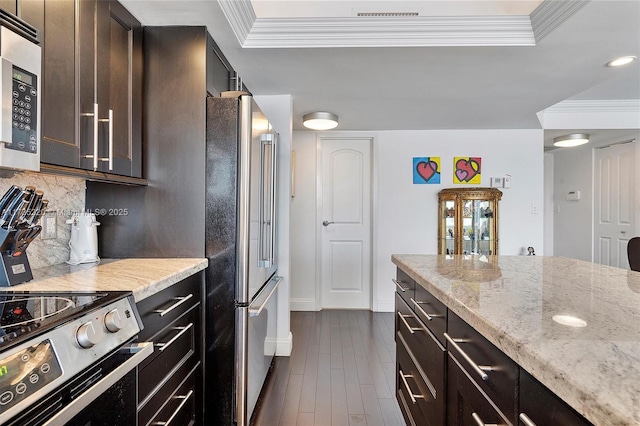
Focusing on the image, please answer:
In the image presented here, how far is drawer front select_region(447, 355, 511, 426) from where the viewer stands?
0.87 meters

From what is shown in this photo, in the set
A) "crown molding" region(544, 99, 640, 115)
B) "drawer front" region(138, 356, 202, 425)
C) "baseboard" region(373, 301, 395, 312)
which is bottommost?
"baseboard" region(373, 301, 395, 312)

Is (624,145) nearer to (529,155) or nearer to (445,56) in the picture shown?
(529,155)

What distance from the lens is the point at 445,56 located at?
2.09 meters

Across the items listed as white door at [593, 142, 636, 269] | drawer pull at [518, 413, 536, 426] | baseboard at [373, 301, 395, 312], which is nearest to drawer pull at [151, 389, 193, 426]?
drawer pull at [518, 413, 536, 426]

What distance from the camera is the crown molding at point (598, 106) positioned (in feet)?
11.6

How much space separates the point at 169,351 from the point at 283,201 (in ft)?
5.24

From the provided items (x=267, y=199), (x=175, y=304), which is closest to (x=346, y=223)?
(x=267, y=199)

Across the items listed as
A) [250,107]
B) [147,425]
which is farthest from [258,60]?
[147,425]

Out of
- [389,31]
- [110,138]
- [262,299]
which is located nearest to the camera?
[110,138]

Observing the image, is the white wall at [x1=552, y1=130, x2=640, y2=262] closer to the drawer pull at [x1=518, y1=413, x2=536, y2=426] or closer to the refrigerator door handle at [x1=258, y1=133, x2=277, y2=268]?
the refrigerator door handle at [x1=258, y1=133, x2=277, y2=268]

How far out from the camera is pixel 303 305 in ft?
13.3

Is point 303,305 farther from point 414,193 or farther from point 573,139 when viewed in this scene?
point 573,139

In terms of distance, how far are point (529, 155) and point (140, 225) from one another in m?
4.13

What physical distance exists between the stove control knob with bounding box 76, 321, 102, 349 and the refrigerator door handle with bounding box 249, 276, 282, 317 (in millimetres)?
988
